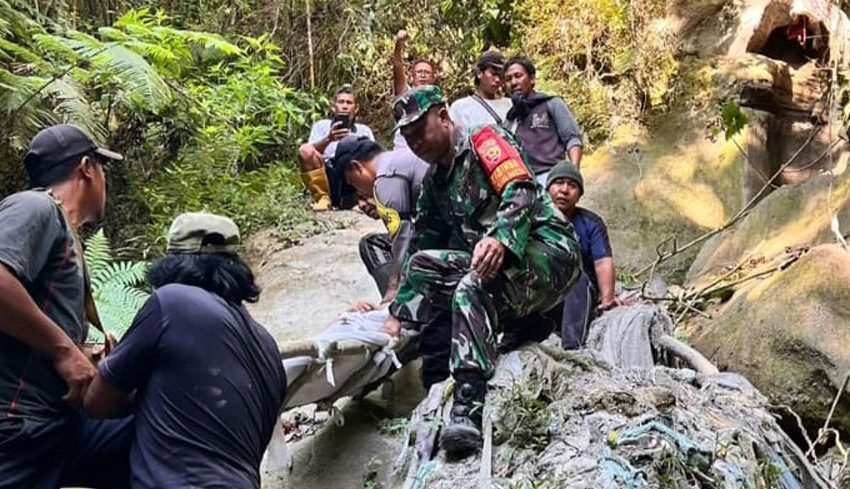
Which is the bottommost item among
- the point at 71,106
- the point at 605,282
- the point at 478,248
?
the point at 605,282

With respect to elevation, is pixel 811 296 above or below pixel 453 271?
below

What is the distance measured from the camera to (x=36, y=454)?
240cm

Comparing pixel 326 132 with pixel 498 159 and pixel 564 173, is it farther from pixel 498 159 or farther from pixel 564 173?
pixel 498 159

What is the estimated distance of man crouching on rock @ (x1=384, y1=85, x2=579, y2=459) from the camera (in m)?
3.13

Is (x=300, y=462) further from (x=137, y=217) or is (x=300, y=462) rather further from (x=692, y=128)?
(x=692, y=128)

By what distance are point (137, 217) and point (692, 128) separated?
5.49 metres

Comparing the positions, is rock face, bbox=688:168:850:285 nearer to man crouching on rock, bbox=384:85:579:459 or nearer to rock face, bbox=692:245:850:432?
rock face, bbox=692:245:850:432

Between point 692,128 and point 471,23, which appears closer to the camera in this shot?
point 692,128

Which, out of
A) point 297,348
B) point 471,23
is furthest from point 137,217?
point 297,348

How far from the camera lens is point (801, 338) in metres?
4.81

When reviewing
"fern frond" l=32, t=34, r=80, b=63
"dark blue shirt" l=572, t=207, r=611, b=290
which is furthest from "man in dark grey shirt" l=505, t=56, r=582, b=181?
"fern frond" l=32, t=34, r=80, b=63

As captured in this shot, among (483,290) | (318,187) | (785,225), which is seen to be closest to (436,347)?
(483,290)

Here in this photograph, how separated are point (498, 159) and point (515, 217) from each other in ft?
0.82

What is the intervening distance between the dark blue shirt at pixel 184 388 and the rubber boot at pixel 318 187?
5.76 m
